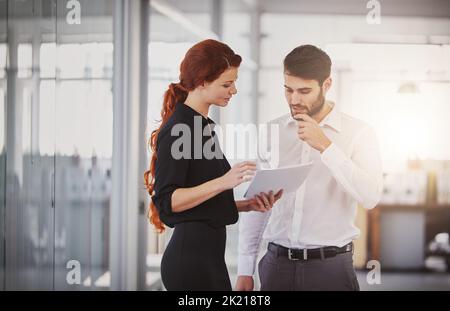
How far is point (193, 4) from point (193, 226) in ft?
4.06

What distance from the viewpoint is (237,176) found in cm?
234

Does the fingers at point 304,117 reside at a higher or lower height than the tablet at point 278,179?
higher

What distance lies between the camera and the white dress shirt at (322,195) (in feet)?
8.38

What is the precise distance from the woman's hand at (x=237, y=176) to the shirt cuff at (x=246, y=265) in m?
0.35

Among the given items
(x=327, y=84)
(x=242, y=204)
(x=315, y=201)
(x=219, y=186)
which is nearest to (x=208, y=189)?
(x=219, y=186)

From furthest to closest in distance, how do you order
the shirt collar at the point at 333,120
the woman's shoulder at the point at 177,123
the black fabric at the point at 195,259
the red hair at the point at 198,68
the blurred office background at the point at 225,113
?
the blurred office background at the point at 225,113
the shirt collar at the point at 333,120
the red hair at the point at 198,68
the woman's shoulder at the point at 177,123
the black fabric at the point at 195,259

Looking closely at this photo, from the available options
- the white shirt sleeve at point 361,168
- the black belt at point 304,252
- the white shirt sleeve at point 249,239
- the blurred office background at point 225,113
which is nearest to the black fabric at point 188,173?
the white shirt sleeve at point 249,239


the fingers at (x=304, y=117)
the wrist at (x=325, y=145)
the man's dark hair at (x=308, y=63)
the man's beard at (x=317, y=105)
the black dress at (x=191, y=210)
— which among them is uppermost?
the man's dark hair at (x=308, y=63)

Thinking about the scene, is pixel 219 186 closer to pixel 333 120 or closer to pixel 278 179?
pixel 278 179

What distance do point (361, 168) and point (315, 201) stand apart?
0.24 m

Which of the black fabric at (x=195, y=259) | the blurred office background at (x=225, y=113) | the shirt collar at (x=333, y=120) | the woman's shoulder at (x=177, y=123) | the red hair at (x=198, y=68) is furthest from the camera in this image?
the blurred office background at (x=225, y=113)

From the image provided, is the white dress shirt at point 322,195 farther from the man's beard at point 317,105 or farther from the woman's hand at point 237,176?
the woman's hand at point 237,176

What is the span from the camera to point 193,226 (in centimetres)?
233
